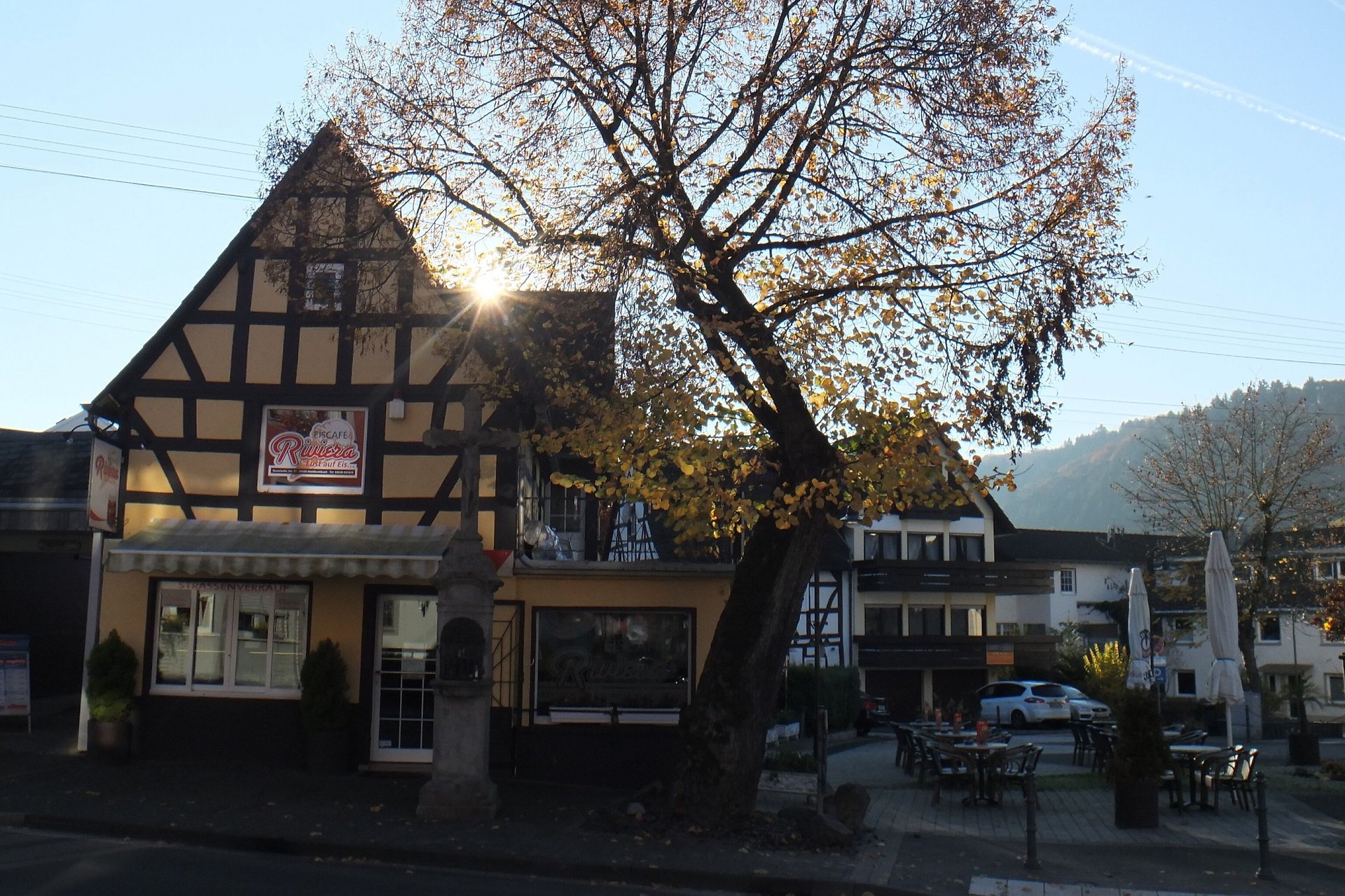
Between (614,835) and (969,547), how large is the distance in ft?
117

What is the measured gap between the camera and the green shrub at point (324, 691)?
14734mm

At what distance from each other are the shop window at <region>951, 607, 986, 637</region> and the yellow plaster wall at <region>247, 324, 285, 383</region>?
1284 inches

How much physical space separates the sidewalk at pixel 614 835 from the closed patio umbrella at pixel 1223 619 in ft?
7.23

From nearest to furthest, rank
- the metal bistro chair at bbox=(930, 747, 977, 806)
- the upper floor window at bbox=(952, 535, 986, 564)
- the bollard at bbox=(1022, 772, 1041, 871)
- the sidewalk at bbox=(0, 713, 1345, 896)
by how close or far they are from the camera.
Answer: the sidewalk at bbox=(0, 713, 1345, 896)
the bollard at bbox=(1022, 772, 1041, 871)
the metal bistro chair at bbox=(930, 747, 977, 806)
the upper floor window at bbox=(952, 535, 986, 564)

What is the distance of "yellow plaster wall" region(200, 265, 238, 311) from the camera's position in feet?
52.9

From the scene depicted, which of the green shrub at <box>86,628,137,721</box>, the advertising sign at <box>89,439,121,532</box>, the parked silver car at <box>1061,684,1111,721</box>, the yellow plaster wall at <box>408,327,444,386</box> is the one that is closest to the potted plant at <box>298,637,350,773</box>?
the green shrub at <box>86,628,137,721</box>

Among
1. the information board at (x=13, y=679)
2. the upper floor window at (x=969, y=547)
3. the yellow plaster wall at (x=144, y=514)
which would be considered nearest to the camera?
the yellow plaster wall at (x=144, y=514)

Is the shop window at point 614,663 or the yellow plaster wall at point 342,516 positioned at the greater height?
the yellow plaster wall at point 342,516

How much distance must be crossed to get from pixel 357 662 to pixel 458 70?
24.9 feet

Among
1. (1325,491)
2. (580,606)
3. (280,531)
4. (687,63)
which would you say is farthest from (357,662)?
(1325,491)

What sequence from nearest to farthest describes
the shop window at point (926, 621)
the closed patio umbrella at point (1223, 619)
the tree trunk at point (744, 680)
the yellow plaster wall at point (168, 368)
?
the tree trunk at point (744, 680) → the yellow plaster wall at point (168, 368) → the closed patio umbrella at point (1223, 619) → the shop window at point (926, 621)

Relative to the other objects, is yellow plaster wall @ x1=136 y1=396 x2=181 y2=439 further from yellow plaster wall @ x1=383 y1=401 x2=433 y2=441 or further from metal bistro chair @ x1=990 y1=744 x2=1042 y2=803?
metal bistro chair @ x1=990 y1=744 x2=1042 y2=803

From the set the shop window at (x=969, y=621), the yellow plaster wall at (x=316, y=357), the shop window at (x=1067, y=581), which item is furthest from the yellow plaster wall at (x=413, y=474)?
the shop window at (x=1067, y=581)

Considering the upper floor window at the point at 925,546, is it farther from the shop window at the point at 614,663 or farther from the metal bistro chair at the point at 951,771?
the shop window at the point at 614,663
